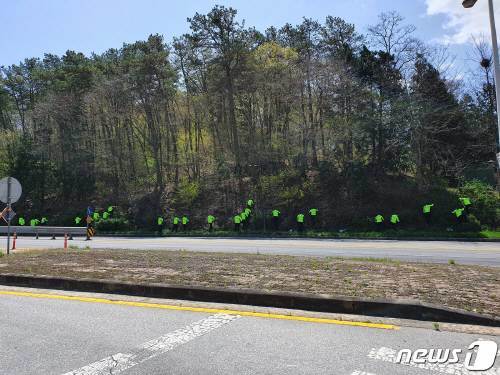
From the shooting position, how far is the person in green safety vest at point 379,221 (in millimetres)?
25406

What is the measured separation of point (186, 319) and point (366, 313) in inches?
102

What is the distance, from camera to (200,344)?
5332 millimetres

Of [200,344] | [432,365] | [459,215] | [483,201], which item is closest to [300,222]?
[459,215]

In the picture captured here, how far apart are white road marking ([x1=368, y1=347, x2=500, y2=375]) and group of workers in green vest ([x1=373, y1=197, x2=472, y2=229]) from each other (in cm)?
2122

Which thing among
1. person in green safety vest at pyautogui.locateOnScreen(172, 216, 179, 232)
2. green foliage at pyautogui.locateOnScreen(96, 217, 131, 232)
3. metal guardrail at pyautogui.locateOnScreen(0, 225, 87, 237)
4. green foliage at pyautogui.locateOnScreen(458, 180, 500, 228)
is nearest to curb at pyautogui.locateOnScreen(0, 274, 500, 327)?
metal guardrail at pyautogui.locateOnScreen(0, 225, 87, 237)

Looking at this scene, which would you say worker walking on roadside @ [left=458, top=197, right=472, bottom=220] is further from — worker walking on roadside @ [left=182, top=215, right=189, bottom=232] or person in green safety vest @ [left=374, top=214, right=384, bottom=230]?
worker walking on roadside @ [left=182, top=215, right=189, bottom=232]

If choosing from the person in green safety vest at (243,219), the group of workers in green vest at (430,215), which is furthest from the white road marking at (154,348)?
the person in green safety vest at (243,219)

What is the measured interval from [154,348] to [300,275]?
4241 millimetres

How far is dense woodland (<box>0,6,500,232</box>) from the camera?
96.4 ft

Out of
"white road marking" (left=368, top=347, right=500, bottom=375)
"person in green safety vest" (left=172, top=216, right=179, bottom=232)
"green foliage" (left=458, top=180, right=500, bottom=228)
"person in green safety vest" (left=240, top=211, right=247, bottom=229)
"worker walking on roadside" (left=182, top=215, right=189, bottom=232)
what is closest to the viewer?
"white road marking" (left=368, top=347, right=500, bottom=375)

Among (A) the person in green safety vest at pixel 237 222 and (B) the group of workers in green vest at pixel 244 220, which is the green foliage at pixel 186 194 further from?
(A) the person in green safety vest at pixel 237 222

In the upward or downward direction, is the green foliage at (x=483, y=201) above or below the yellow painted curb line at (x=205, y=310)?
above

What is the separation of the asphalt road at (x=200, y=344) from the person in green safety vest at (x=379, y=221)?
20172mm

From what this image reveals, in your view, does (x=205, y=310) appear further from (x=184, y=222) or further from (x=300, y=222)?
(x=184, y=222)
